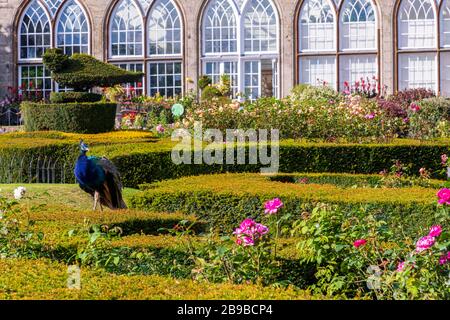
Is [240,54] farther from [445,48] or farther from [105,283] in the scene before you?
[105,283]

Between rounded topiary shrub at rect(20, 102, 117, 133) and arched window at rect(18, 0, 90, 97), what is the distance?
882 centimetres

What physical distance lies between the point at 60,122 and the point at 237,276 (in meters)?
12.2

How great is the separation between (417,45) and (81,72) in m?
10.4

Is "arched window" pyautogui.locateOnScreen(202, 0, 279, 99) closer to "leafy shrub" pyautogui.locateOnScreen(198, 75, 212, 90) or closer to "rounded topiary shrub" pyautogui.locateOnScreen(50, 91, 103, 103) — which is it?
"leafy shrub" pyautogui.locateOnScreen(198, 75, 212, 90)

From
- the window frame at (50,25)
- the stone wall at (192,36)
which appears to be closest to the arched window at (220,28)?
the stone wall at (192,36)

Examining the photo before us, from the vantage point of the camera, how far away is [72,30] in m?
26.7

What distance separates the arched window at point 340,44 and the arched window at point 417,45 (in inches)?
27.4

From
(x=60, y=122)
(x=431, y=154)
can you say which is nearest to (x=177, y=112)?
(x=60, y=122)

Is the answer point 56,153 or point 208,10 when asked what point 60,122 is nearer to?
point 56,153

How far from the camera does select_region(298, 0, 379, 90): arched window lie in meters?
25.3

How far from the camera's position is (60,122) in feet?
57.6

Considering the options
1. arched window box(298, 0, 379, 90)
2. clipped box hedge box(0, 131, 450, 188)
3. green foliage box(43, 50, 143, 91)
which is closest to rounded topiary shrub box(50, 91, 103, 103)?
green foliage box(43, 50, 143, 91)

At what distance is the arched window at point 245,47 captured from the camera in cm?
2578

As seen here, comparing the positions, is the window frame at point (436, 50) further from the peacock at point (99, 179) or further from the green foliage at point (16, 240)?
the green foliage at point (16, 240)
